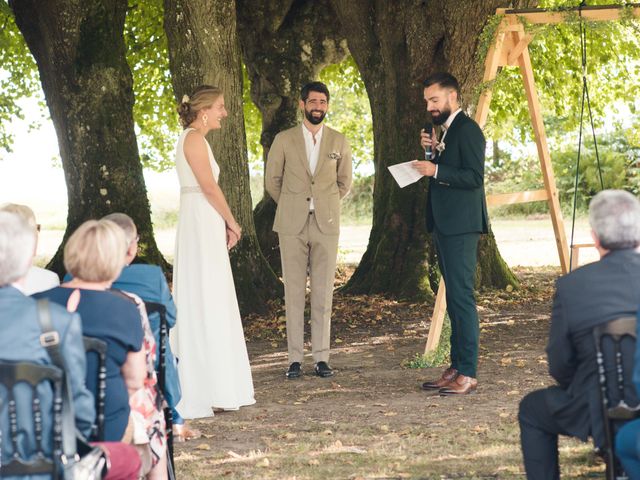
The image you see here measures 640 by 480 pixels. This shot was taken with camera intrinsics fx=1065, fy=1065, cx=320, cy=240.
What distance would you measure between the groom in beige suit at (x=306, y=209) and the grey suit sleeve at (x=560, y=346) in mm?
4690

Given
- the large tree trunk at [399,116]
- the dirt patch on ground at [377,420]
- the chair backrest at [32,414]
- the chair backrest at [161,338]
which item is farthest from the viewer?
the large tree trunk at [399,116]

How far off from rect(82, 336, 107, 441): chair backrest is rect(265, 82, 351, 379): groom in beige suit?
4901 millimetres

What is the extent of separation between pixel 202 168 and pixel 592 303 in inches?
164

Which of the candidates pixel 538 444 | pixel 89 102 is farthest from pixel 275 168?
pixel 89 102

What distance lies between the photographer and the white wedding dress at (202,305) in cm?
790

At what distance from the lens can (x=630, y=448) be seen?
407cm

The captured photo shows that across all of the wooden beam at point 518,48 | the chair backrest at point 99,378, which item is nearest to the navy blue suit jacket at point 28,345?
the chair backrest at point 99,378

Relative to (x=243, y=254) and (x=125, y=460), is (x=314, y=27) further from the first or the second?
(x=125, y=460)

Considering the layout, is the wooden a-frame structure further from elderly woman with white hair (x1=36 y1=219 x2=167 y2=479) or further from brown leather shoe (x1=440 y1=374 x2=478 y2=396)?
elderly woman with white hair (x1=36 y1=219 x2=167 y2=479)

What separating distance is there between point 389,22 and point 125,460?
34.2 feet

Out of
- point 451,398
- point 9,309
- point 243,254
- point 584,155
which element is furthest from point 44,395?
point 584,155

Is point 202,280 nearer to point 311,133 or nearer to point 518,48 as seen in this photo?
point 311,133

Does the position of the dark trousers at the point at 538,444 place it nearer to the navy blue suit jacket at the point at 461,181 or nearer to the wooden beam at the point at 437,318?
the navy blue suit jacket at the point at 461,181

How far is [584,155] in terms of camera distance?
121 ft
